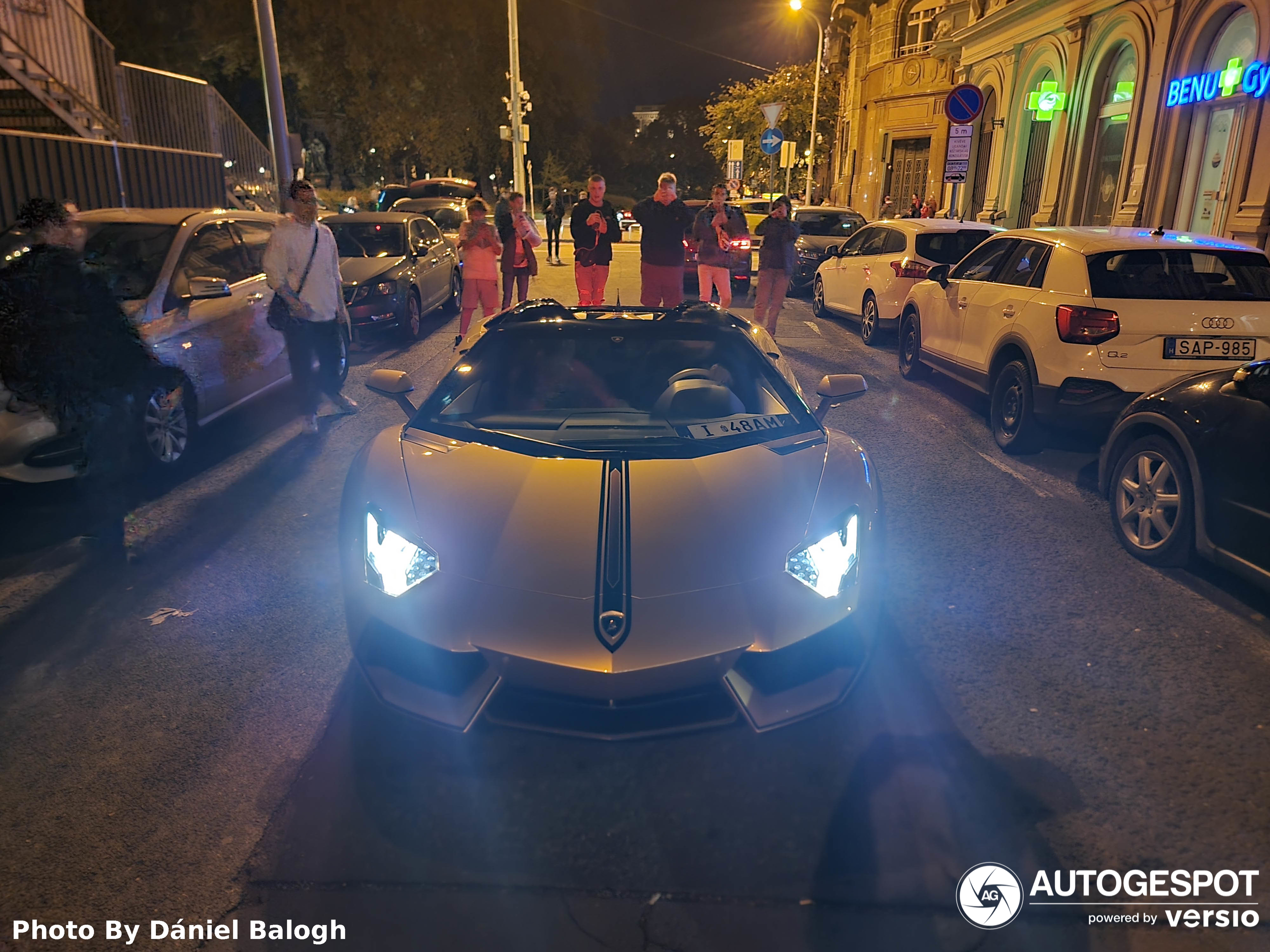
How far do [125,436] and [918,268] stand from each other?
9.05m

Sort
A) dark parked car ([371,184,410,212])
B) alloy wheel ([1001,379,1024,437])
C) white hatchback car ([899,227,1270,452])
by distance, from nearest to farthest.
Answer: white hatchback car ([899,227,1270,452]) → alloy wheel ([1001,379,1024,437]) → dark parked car ([371,184,410,212])

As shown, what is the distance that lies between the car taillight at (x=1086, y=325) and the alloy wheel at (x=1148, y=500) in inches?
58.6

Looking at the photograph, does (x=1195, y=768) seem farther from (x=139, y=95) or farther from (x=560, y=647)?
(x=139, y=95)

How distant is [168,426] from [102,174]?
9.66 metres

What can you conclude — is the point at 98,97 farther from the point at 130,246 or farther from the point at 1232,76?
the point at 1232,76

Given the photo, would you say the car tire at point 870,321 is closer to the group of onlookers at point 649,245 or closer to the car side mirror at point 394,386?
the group of onlookers at point 649,245

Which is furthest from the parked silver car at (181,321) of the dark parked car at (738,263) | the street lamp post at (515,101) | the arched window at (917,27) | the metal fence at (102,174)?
the arched window at (917,27)

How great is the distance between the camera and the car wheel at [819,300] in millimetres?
15000

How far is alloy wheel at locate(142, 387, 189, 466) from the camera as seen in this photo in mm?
6105

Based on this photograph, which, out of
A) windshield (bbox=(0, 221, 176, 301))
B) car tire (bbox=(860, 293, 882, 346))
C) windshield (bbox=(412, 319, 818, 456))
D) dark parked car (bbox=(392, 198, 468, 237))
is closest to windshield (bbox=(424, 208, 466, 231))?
dark parked car (bbox=(392, 198, 468, 237))

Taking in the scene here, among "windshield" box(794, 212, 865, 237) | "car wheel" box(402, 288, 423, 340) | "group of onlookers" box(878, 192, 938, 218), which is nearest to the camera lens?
"car wheel" box(402, 288, 423, 340)

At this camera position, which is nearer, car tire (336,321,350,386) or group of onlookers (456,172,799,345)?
car tire (336,321,350,386)

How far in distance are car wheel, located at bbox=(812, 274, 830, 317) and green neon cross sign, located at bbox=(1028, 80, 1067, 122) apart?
11599 mm

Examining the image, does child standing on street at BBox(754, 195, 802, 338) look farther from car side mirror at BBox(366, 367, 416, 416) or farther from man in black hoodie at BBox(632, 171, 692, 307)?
car side mirror at BBox(366, 367, 416, 416)
